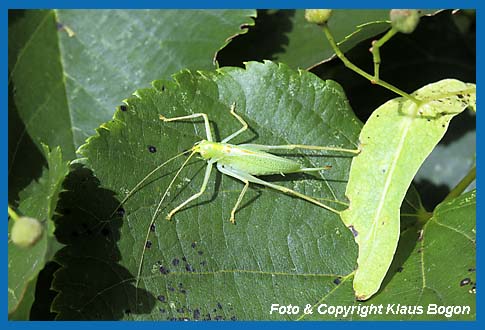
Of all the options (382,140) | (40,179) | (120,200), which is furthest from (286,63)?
(40,179)

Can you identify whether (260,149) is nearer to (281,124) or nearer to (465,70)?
(281,124)

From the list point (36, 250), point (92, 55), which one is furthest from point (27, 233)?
point (92, 55)

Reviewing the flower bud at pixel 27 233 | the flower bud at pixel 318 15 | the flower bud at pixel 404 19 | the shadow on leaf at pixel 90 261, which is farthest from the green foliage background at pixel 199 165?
the flower bud at pixel 404 19

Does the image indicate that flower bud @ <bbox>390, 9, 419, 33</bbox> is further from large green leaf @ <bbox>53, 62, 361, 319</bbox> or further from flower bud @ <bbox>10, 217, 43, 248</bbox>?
flower bud @ <bbox>10, 217, 43, 248</bbox>

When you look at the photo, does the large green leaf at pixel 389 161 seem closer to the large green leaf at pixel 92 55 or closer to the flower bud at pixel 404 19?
the flower bud at pixel 404 19

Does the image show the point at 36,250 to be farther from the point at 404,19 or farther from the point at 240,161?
the point at 404,19
